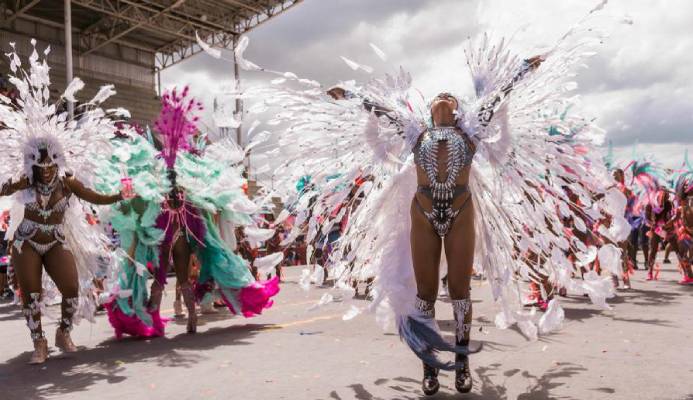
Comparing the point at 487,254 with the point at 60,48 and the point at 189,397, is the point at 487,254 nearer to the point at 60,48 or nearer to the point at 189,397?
the point at 189,397

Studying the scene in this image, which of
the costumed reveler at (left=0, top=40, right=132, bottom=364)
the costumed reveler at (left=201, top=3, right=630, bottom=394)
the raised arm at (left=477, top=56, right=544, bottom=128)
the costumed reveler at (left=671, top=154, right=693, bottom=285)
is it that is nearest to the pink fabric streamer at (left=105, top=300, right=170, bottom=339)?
the costumed reveler at (left=0, top=40, right=132, bottom=364)

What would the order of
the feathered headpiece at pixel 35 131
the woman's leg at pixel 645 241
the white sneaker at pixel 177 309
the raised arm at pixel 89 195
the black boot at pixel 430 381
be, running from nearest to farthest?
the black boot at pixel 430 381 < the feathered headpiece at pixel 35 131 < the raised arm at pixel 89 195 < the white sneaker at pixel 177 309 < the woman's leg at pixel 645 241

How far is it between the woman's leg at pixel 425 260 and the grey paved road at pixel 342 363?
21.4 inches

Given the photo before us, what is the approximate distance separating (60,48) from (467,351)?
27279mm

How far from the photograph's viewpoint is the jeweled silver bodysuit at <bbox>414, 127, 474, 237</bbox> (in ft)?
12.1

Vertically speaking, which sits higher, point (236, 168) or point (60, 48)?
point (60, 48)

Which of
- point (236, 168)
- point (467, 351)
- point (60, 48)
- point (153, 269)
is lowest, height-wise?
point (467, 351)

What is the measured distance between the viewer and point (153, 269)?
6344 millimetres

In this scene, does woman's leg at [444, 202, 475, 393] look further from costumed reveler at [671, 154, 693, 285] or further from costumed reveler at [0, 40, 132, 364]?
costumed reveler at [671, 154, 693, 285]

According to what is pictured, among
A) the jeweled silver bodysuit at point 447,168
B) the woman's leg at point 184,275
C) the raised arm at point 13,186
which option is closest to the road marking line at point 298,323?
the woman's leg at point 184,275

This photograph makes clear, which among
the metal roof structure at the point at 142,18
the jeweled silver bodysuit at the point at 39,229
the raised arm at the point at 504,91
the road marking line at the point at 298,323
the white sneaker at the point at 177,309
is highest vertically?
the metal roof structure at the point at 142,18

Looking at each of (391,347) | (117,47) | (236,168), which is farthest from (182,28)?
(391,347)

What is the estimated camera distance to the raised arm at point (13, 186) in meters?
5.03

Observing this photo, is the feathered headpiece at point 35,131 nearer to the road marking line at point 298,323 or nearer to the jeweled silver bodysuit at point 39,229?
the jeweled silver bodysuit at point 39,229
